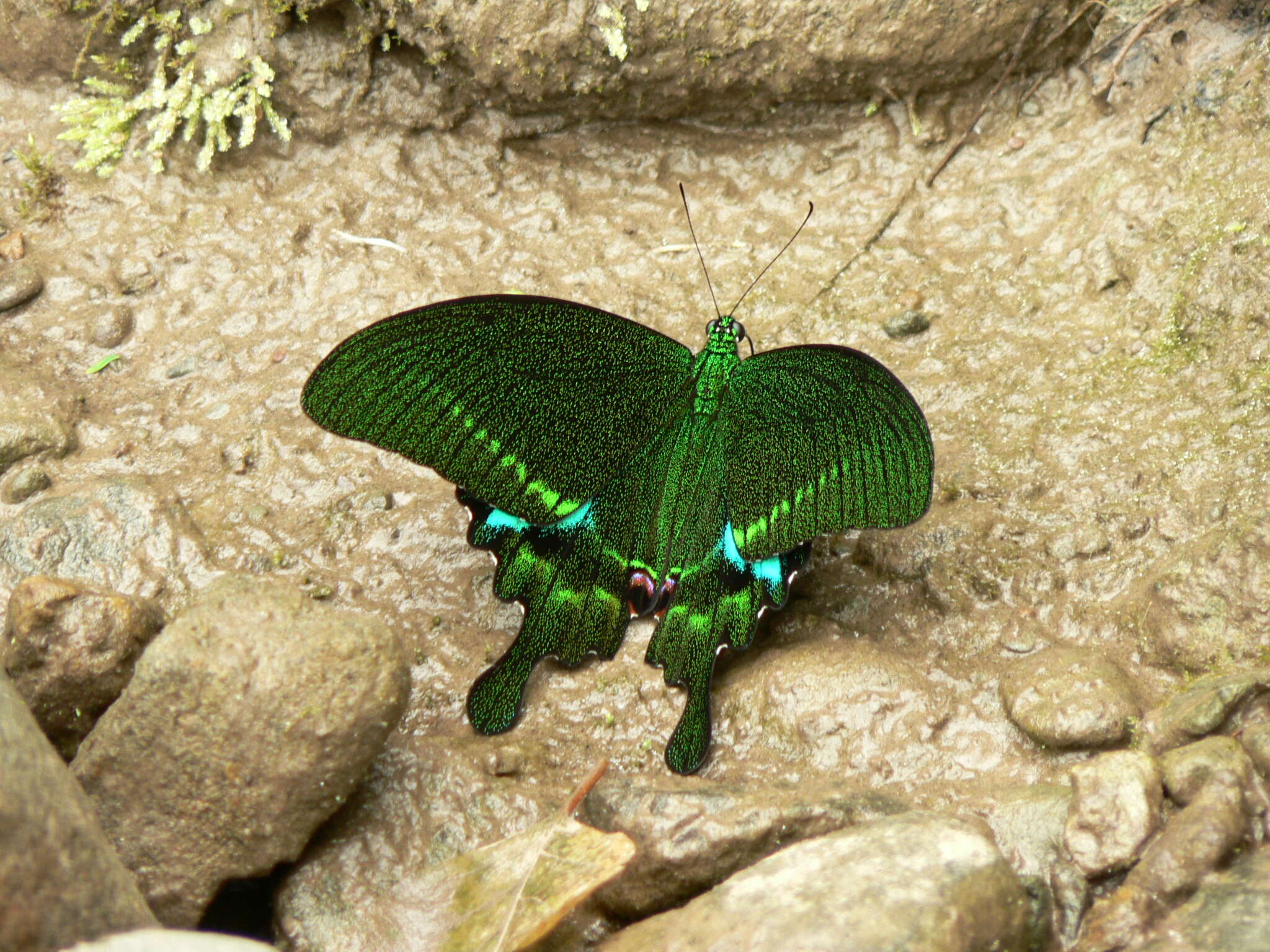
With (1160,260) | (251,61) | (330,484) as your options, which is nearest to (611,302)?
(330,484)

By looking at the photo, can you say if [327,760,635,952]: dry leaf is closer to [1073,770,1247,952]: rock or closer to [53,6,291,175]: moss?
[1073,770,1247,952]: rock

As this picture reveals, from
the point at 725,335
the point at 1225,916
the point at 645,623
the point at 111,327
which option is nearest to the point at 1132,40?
the point at 725,335

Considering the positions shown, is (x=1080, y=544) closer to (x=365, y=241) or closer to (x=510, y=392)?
(x=510, y=392)

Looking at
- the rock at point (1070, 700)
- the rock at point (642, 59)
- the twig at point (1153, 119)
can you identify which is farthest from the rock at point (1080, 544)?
the rock at point (642, 59)

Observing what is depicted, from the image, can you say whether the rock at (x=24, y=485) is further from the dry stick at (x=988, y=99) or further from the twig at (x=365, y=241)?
the dry stick at (x=988, y=99)

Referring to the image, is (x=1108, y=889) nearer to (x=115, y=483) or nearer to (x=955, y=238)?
(x=955, y=238)

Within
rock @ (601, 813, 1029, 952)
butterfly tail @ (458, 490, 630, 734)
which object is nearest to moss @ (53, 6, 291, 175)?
butterfly tail @ (458, 490, 630, 734)
